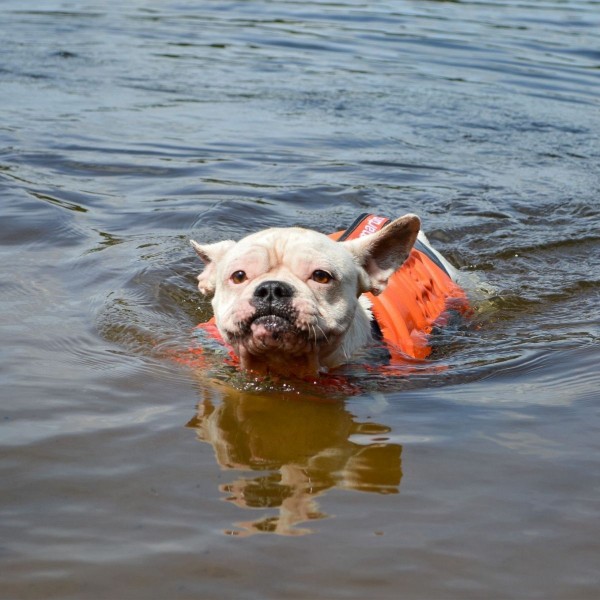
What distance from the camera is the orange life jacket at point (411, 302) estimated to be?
6688mm

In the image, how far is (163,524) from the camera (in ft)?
13.3

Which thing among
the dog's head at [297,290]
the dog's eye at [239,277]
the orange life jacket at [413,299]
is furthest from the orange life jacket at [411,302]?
the dog's eye at [239,277]

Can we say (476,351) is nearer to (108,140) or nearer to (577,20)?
(108,140)

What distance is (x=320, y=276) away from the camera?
5730mm

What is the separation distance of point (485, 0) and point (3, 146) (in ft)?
51.7

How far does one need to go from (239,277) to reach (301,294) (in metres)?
0.46

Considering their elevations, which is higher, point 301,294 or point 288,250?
point 288,250

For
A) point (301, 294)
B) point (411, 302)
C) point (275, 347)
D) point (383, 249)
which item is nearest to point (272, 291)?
point (301, 294)

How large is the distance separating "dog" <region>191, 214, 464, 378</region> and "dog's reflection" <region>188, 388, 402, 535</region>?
0.96 ft

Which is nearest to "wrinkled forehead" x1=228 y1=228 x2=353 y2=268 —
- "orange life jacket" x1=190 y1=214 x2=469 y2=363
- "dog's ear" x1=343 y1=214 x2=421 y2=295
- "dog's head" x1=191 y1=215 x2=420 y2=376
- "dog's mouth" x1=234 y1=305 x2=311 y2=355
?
"dog's head" x1=191 y1=215 x2=420 y2=376

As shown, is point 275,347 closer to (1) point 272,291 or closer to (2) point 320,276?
(1) point 272,291

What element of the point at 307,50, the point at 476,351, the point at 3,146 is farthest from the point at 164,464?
the point at 307,50

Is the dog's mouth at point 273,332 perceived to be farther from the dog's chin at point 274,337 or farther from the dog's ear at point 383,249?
the dog's ear at point 383,249

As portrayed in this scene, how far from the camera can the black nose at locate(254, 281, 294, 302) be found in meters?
5.41
